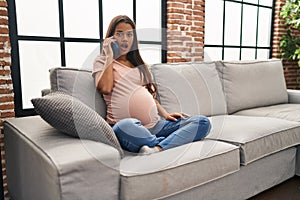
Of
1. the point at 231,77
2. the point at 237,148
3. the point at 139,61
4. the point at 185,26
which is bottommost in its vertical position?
the point at 237,148

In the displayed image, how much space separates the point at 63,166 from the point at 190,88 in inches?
58.2

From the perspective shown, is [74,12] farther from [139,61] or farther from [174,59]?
[174,59]

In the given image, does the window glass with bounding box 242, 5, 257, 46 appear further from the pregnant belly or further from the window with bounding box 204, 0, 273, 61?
the pregnant belly

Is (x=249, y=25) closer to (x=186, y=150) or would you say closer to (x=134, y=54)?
(x=134, y=54)

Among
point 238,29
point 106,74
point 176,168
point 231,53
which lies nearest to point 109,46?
point 106,74

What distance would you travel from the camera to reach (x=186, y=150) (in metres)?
1.59

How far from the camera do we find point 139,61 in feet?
6.49

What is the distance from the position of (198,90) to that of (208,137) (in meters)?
0.64

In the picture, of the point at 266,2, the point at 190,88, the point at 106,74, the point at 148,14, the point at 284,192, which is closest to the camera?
the point at 106,74

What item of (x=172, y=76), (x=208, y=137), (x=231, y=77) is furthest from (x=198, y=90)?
(x=208, y=137)

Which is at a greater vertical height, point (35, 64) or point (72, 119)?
point (35, 64)

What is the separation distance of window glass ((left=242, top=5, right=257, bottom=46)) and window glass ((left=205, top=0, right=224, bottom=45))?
1.67ft

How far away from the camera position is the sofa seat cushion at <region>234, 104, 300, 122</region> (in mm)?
2375

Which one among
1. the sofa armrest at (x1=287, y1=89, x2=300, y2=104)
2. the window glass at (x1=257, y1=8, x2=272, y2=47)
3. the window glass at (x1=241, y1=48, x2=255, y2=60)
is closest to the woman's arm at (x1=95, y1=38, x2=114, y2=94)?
the sofa armrest at (x1=287, y1=89, x2=300, y2=104)
